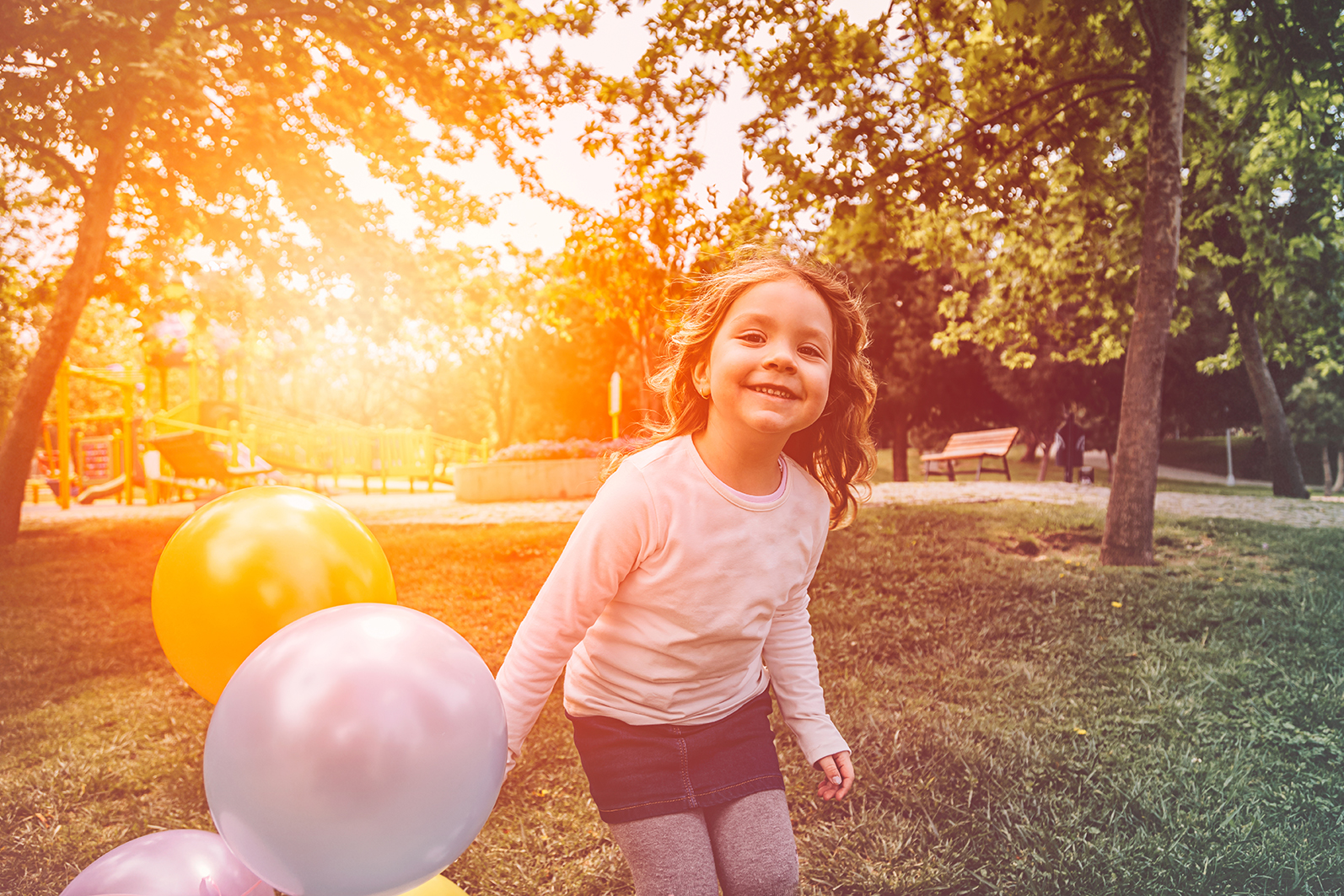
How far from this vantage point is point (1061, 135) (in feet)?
25.8

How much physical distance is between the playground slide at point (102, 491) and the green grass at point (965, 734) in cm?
1114

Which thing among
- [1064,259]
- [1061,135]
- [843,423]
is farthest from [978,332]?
[843,423]

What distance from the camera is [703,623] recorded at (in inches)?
71.5

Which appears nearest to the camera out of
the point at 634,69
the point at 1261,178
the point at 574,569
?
the point at 574,569

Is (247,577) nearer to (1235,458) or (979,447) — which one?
(979,447)

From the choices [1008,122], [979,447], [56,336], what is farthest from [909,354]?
[56,336]

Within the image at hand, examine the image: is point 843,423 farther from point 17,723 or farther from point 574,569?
point 17,723

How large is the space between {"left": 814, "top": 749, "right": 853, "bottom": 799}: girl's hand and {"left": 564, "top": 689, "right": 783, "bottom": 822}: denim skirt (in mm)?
149

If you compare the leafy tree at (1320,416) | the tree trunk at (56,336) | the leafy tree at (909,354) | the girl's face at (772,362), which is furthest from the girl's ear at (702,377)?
the leafy tree at (1320,416)

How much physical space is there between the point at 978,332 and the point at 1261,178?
11.7 feet

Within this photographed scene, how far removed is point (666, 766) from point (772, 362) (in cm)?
100

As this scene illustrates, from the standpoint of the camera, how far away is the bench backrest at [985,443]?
53.1 feet

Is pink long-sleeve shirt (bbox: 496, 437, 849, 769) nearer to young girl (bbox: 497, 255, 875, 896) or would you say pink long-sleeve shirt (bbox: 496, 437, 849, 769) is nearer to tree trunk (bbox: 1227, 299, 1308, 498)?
young girl (bbox: 497, 255, 875, 896)

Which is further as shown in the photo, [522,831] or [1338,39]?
[1338,39]
